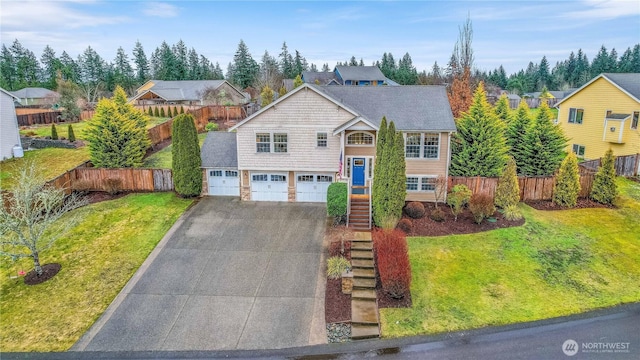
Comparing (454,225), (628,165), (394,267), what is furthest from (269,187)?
(628,165)

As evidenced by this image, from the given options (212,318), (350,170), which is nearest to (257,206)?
(350,170)

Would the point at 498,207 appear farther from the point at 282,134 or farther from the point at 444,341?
the point at 282,134

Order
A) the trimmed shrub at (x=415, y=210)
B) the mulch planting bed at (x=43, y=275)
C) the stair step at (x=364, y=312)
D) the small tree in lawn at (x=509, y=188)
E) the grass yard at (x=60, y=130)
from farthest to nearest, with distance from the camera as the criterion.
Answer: the grass yard at (x=60, y=130) < the small tree in lawn at (x=509, y=188) < the trimmed shrub at (x=415, y=210) < the mulch planting bed at (x=43, y=275) < the stair step at (x=364, y=312)

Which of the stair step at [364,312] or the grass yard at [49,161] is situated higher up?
the grass yard at [49,161]

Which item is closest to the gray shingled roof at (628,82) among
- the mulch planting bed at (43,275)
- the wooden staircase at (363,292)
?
the wooden staircase at (363,292)

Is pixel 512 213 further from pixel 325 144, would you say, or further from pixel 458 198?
pixel 325 144

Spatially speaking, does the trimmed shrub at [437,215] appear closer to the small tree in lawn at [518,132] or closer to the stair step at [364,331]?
the stair step at [364,331]
